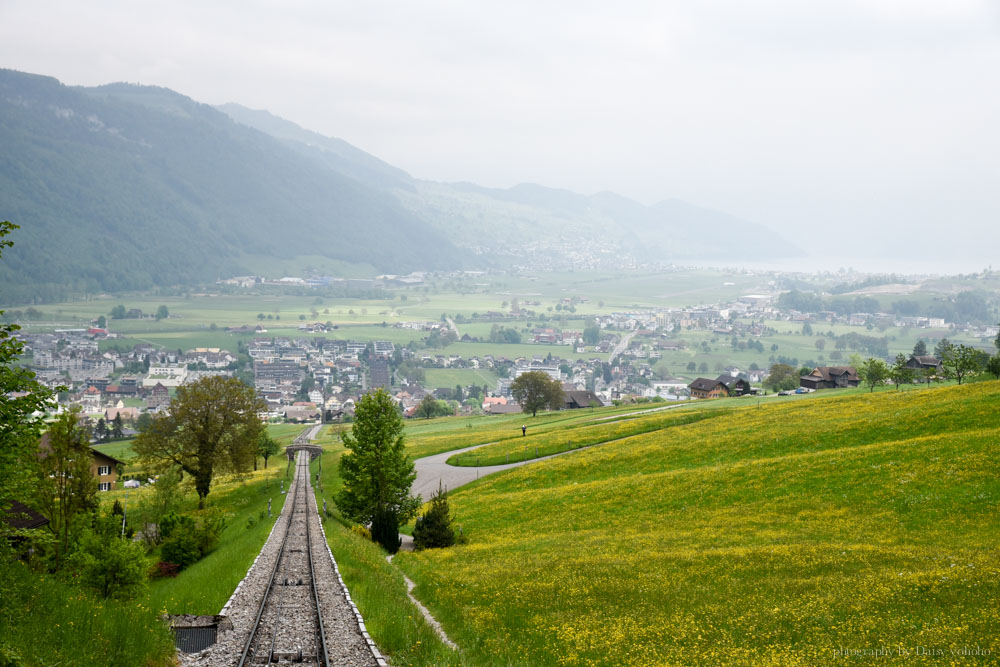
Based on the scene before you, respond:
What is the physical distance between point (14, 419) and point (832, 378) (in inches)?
5764

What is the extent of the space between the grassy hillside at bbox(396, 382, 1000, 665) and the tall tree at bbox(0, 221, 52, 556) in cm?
1442

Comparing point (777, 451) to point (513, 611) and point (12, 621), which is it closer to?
point (513, 611)

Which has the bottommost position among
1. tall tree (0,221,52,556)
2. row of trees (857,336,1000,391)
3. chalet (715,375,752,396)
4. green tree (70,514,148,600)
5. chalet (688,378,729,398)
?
chalet (688,378,729,398)

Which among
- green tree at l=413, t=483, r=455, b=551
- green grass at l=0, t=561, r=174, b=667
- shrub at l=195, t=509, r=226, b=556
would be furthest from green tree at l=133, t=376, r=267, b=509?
green grass at l=0, t=561, r=174, b=667

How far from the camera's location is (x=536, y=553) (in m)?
34.9

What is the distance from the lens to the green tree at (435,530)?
4066cm

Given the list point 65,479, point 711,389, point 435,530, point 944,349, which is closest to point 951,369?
point 944,349

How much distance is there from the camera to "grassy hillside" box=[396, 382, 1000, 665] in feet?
65.9

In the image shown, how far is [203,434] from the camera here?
66.1 meters

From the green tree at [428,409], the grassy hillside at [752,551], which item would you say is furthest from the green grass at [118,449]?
the grassy hillside at [752,551]

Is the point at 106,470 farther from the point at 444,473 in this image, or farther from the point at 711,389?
the point at 711,389

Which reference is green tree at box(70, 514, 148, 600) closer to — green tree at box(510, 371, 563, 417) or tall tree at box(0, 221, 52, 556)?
tall tree at box(0, 221, 52, 556)

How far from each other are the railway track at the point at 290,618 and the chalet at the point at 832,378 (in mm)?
127388

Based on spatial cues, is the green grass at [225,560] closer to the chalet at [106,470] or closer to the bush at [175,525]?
the bush at [175,525]
